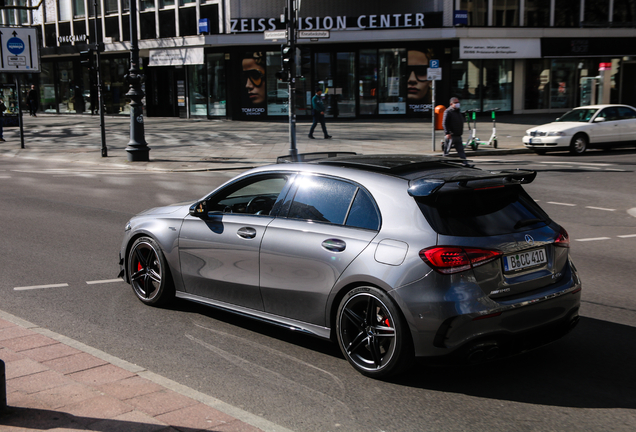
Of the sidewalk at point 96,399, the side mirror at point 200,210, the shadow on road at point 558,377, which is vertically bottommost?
the shadow on road at point 558,377

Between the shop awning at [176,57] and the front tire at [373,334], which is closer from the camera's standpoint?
the front tire at [373,334]

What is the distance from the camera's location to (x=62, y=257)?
8469 mm

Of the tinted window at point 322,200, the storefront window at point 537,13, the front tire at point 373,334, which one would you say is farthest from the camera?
the storefront window at point 537,13

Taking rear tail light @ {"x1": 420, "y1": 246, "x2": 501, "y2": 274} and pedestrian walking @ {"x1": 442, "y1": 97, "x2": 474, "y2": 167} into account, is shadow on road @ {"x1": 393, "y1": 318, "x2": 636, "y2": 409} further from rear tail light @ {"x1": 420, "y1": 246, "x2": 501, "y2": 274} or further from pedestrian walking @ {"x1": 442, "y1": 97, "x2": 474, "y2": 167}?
pedestrian walking @ {"x1": 442, "y1": 97, "x2": 474, "y2": 167}

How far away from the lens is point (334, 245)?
486 centimetres

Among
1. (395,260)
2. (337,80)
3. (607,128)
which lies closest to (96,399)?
(395,260)

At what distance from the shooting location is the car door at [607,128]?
22.0m

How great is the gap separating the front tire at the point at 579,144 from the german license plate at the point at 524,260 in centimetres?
1833

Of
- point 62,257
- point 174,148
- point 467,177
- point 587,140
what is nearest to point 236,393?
point 467,177

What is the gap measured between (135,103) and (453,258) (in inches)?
713

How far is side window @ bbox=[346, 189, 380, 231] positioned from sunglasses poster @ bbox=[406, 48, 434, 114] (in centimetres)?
3219

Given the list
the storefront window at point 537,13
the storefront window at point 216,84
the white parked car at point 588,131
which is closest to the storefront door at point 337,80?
the storefront window at point 216,84

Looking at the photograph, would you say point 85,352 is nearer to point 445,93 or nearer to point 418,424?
point 418,424

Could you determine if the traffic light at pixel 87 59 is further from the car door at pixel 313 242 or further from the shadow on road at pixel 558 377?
the shadow on road at pixel 558 377
